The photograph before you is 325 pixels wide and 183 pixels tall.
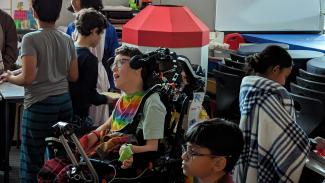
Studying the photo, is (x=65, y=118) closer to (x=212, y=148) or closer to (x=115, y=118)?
(x=115, y=118)

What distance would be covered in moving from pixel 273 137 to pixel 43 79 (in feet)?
4.03

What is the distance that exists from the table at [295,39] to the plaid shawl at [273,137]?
2.55 meters

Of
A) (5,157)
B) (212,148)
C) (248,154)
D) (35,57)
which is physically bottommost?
(5,157)

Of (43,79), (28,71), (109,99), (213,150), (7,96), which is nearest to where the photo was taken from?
(213,150)

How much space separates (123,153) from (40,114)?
631 mm

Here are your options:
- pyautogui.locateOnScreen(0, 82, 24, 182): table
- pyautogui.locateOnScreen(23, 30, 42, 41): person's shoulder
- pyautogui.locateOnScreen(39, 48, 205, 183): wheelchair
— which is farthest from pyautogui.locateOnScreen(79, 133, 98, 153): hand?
pyautogui.locateOnScreen(0, 82, 24, 182): table

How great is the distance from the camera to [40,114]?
107 inches

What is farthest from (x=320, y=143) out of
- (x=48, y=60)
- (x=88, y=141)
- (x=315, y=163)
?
(x=48, y=60)

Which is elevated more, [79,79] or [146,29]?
[146,29]

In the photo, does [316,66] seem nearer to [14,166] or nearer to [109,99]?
[109,99]

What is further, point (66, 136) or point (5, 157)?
point (5, 157)

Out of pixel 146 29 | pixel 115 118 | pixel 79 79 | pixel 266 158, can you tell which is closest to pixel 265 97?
pixel 266 158

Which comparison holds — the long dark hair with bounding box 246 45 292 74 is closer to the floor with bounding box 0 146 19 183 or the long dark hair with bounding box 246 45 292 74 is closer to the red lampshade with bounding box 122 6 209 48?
the red lampshade with bounding box 122 6 209 48

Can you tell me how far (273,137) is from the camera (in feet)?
7.61
